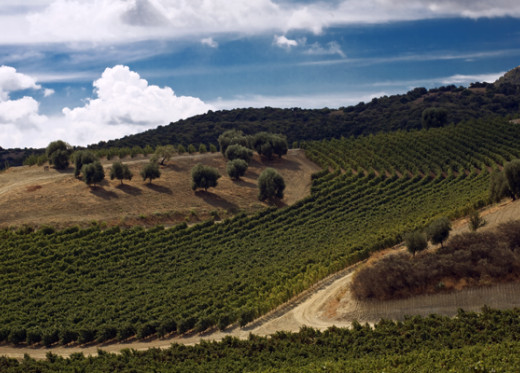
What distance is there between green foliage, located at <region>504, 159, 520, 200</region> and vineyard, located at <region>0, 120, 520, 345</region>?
297 centimetres

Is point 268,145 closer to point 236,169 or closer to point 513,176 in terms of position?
point 236,169

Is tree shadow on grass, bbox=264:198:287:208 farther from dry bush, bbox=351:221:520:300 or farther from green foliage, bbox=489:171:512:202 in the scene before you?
dry bush, bbox=351:221:520:300

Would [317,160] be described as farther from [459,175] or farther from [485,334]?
[485,334]

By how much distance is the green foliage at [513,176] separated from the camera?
160 feet

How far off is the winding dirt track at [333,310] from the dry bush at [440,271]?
636 mm

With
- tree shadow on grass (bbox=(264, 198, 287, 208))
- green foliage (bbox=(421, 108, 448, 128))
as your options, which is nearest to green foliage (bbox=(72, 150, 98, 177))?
tree shadow on grass (bbox=(264, 198, 287, 208))

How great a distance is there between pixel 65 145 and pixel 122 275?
4597 cm

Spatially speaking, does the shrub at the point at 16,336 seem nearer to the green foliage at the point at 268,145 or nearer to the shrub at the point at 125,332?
the shrub at the point at 125,332

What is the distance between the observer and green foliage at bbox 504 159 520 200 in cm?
4891

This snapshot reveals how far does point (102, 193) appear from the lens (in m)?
73.3

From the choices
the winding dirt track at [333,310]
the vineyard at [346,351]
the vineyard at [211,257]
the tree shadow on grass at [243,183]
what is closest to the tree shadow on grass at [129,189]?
the vineyard at [211,257]

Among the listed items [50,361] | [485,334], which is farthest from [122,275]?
[485,334]

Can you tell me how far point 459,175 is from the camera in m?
77.9

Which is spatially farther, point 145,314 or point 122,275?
point 122,275
